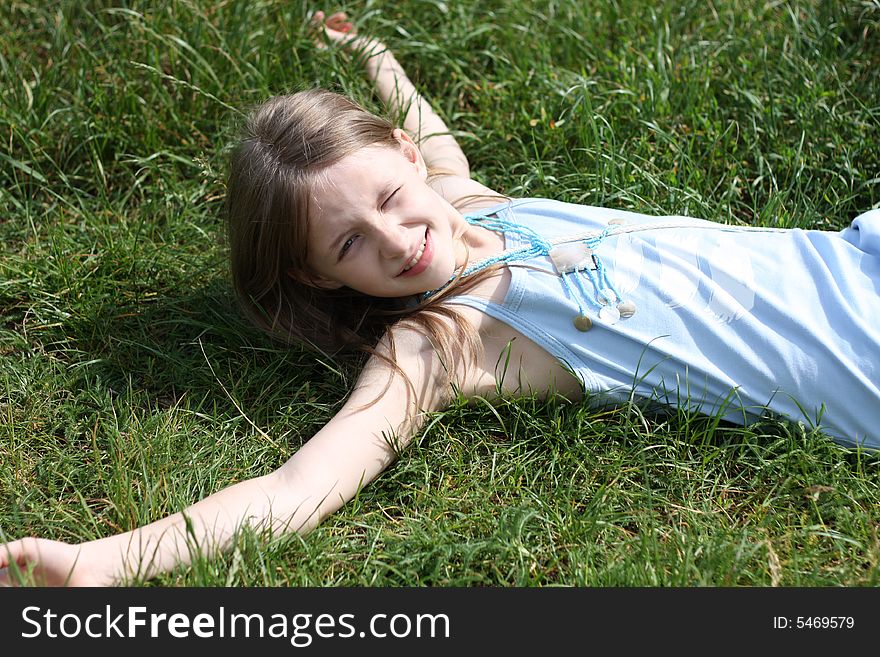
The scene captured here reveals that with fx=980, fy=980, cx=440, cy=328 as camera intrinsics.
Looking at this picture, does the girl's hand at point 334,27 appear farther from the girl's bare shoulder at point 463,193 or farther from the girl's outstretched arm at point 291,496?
the girl's outstretched arm at point 291,496

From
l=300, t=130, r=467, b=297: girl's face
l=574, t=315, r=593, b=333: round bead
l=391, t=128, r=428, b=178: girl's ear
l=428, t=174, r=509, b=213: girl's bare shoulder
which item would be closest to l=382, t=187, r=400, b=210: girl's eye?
l=300, t=130, r=467, b=297: girl's face

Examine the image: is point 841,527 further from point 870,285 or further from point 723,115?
point 723,115

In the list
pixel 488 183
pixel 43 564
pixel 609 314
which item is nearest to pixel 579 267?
pixel 609 314

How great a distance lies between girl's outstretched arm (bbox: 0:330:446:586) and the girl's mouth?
0.54ft

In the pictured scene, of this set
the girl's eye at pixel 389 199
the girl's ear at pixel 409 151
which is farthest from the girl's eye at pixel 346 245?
the girl's ear at pixel 409 151

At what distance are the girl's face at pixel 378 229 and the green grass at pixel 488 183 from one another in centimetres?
38

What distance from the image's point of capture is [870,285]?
8.66 ft

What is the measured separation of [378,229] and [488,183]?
42.9 inches

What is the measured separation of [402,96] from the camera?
358 centimetres

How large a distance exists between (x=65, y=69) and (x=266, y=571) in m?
2.41

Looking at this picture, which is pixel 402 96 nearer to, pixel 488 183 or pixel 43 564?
pixel 488 183

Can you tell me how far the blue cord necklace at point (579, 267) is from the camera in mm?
2656

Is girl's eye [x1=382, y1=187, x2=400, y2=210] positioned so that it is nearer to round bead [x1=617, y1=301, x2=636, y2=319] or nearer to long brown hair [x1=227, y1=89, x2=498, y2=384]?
long brown hair [x1=227, y1=89, x2=498, y2=384]
